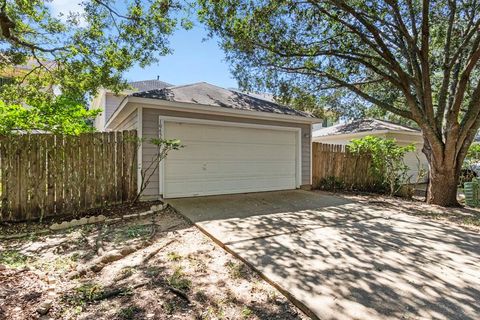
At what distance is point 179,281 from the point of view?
8.95 ft

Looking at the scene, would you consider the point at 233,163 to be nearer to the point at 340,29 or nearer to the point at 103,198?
the point at 103,198

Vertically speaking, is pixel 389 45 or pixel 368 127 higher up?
pixel 389 45

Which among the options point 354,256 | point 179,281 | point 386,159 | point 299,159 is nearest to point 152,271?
point 179,281

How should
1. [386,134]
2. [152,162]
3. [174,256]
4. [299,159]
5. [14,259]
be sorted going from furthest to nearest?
[386,134]
[299,159]
[152,162]
[174,256]
[14,259]

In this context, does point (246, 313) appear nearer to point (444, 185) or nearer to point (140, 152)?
point (140, 152)

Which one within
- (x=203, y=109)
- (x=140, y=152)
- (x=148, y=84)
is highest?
(x=148, y=84)

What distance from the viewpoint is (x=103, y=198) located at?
566cm

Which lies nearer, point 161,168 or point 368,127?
point 161,168

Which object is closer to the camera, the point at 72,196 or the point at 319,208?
the point at 72,196

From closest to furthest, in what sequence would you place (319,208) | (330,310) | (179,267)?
(330,310) < (179,267) < (319,208)

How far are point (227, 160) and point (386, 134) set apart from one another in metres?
8.32

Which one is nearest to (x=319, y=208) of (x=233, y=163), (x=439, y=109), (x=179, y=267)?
(x=233, y=163)

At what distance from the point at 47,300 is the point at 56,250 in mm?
1507

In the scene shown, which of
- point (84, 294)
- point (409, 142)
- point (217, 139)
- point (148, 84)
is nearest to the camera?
point (84, 294)
